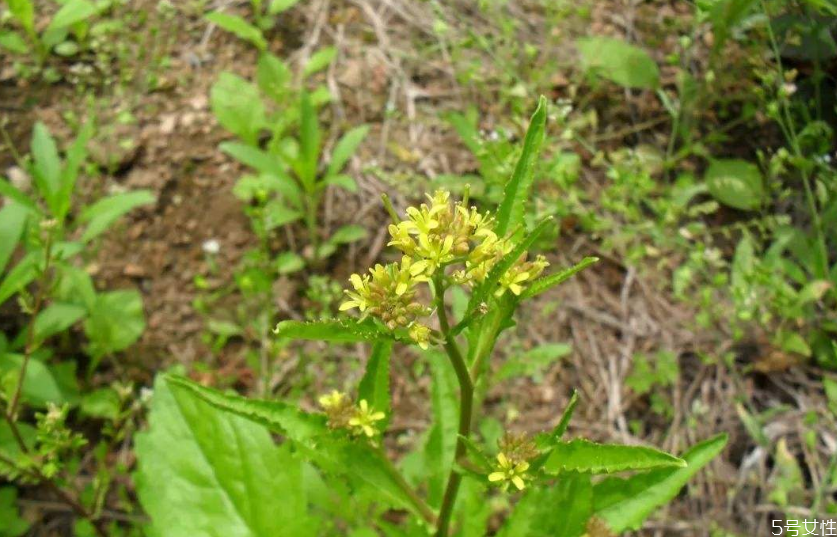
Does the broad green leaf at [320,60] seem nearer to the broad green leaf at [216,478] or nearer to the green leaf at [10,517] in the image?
the broad green leaf at [216,478]

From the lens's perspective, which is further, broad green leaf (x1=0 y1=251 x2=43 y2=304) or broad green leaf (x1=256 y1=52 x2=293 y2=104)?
broad green leaf (x1=256 y1=52 x2=293 y2=104)

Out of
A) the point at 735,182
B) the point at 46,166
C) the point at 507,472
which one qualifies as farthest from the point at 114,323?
the point at 735,182

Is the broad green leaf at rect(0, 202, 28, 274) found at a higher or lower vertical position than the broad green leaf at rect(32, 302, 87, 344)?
higher

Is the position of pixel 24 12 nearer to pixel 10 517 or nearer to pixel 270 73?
pixel 270 73

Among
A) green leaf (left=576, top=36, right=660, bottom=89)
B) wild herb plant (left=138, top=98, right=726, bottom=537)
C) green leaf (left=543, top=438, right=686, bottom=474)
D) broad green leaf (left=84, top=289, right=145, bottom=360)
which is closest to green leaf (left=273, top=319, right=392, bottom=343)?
wild herb plant (left=138, top=98, right=726, bottom=537)

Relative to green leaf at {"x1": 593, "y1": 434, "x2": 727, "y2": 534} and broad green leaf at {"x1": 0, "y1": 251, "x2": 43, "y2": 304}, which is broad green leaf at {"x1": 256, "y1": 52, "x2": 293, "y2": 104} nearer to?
broad green leaf at {"x1": 0, "y1": 251, "x2": 43, "y2": 304}
